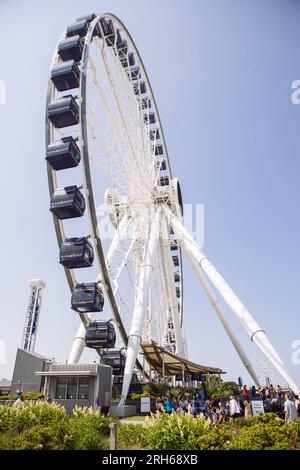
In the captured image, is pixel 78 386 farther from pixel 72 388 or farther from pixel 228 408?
pixel 228 408

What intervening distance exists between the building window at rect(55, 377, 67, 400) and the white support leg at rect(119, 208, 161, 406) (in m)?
2.85

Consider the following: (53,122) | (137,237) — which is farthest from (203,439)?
(137,237)

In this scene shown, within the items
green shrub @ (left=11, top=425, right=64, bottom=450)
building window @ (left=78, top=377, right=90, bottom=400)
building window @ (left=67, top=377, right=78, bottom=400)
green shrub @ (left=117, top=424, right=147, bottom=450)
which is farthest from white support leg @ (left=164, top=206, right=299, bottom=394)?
green shrub @ (left=11, top=425, right=64, bottom=450)

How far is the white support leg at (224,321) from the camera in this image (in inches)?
900

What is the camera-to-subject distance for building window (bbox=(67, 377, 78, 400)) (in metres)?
14.7

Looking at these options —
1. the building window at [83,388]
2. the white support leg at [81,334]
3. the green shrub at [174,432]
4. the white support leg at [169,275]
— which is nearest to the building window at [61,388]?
the building window at [83,388]

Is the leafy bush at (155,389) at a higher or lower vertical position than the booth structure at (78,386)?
lower

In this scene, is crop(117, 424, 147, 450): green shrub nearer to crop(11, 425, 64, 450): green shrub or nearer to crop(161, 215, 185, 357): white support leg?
crop(11, 425, 64, 450): green shrub

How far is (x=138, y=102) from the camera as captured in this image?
90.3ft

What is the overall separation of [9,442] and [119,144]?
18063 millimetres

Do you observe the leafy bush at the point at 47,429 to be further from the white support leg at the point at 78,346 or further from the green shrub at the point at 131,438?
the white support leg at the point at 78,346

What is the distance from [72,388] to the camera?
48.7 feet

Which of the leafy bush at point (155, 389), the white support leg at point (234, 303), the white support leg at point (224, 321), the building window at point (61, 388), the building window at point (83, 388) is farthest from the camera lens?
the white support leg at point (224, 321)

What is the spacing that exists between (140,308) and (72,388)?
239 inches
